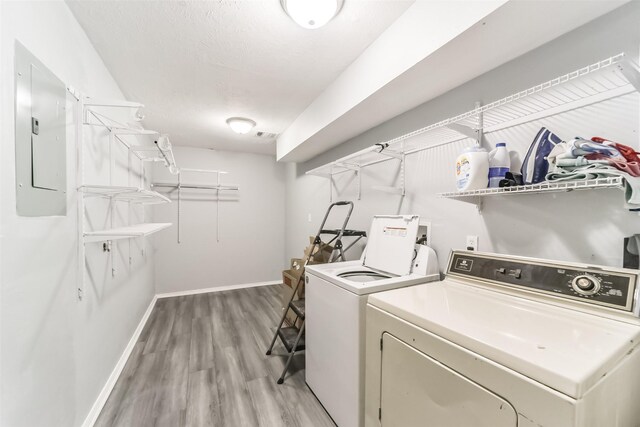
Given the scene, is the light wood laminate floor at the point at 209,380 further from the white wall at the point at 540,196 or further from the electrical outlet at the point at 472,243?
the white wall at the point at 540,196

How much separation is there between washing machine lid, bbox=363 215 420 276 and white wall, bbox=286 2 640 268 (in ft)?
0.60

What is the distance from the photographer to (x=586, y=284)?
3.11 feet

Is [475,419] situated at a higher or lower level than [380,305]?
lower

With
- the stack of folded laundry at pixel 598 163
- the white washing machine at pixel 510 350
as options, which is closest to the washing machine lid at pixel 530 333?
the white washing machine at pixel 510 350

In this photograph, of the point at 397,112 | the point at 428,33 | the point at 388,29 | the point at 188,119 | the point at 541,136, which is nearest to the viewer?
the point at 541,136

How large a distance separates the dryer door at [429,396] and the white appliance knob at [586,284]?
1.95 feet

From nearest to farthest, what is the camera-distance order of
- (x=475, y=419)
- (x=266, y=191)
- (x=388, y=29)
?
(x=475, y=419) < (x=388, y=29) < (x=266, y=191)

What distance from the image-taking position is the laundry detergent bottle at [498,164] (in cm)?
120

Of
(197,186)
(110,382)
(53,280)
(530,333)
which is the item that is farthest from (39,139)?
(197,186)

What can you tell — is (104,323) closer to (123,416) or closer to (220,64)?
(123,416)

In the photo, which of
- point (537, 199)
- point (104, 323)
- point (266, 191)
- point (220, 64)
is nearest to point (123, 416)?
point (104, 323)

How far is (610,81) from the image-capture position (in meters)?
1.00

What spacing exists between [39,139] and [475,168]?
1981 mm

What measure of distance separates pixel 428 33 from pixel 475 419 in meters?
1.63
